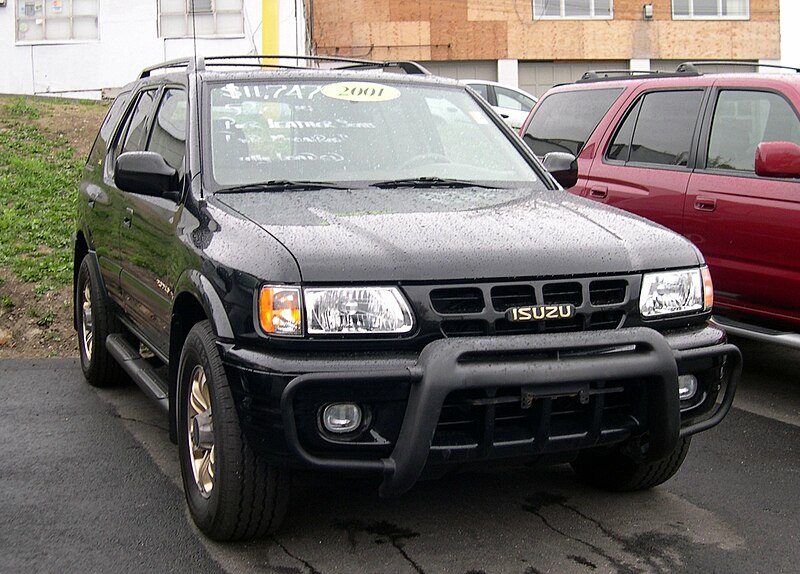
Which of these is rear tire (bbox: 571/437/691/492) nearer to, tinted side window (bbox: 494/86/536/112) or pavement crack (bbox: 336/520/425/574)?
pavement crack (bbox: 336/520/425/574)

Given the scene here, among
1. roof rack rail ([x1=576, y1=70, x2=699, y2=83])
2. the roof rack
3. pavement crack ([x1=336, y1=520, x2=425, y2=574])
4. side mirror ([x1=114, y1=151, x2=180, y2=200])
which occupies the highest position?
roof rack rail ([x1=576, y1=70, x2=699, y2=83])

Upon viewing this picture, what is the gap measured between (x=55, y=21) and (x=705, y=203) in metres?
22.0

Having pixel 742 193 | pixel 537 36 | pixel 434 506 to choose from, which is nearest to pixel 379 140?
pixel 434 506

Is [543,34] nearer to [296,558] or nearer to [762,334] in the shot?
[762,334]

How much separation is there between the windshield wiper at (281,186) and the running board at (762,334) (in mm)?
2387

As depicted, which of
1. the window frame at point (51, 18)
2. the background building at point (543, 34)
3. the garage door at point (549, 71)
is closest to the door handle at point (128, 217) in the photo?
the window frame at point (51, 18)

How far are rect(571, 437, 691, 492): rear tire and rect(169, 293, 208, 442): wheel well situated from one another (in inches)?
64.3

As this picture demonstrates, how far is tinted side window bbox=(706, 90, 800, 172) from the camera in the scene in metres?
6.35

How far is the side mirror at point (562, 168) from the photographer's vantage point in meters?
5.26

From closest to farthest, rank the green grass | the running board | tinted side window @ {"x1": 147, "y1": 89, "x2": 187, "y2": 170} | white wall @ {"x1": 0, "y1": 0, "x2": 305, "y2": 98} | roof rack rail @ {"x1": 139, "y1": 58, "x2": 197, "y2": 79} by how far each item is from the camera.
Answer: tinted side window @ {"x1": 147, "y1": 89, "x2": 187, "y2": 170} < roof rack rail @ {"x1": 139, "y1": 58, "x2": 197, "y2": 79} < the running board < the green grass < white wall @ {"x1": 0, "y1": 0, "x2": 305, "y2": 98}

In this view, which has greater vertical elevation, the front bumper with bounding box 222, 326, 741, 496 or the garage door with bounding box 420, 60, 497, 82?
the garage door with bounding box 420, 60, 497, 82

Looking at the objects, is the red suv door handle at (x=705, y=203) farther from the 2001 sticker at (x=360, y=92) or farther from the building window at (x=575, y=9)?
the building window at (x=575, y=9)

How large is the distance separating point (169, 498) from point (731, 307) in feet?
11.7

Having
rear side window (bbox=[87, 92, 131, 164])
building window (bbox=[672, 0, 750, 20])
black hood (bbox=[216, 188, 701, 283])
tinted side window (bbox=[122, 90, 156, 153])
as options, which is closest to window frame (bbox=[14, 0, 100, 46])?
building window (bbox=[672, 0, 750, 20])
